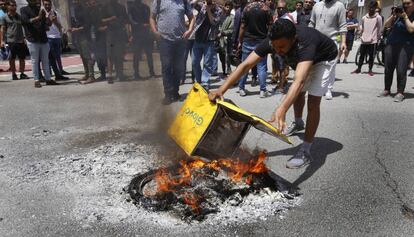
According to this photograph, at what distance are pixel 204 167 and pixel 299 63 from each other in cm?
130

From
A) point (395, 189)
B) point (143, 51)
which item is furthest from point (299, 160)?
point (143, 51)

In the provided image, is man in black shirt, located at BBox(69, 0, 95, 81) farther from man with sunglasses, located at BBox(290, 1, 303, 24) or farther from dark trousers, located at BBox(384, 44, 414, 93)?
dark trousers, located at BBox(384, 44, 414, 93)

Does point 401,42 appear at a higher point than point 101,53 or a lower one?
higher

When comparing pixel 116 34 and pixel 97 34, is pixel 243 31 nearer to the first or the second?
pixel 116 34

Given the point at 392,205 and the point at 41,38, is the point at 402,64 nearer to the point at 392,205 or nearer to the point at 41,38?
the point at 392,205

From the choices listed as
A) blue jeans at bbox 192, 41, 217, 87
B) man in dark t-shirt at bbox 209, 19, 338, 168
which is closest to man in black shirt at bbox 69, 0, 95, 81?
blue jeans at bbox 192, 41, 217, 87

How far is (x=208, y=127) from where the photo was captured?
3.20 meters

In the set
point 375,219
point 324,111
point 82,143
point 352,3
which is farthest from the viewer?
point 352,3

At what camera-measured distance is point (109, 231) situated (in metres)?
2.73

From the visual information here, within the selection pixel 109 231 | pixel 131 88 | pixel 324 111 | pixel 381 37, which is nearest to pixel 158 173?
pixel 109 231

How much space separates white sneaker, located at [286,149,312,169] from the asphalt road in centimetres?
8

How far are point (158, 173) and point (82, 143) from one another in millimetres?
1553

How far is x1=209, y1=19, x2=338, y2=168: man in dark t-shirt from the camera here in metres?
3.01

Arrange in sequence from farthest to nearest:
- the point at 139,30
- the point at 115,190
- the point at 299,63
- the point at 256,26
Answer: the point at 139,30 → the point at 256,26 → the point at 115,190 → the point at 299,63
